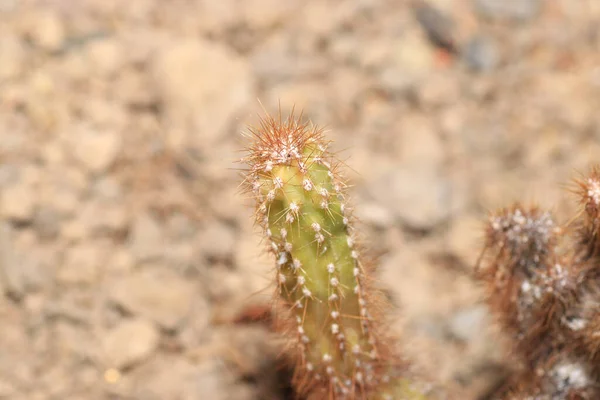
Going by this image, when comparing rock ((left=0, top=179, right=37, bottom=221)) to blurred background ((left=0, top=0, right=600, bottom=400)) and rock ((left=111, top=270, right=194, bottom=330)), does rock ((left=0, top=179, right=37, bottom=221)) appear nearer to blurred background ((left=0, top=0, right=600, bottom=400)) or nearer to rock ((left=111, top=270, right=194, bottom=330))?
blurred background ((left=0, top=0, right=600, bottom=400))

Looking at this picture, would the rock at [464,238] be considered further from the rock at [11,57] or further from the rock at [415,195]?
the rock at [11,57]

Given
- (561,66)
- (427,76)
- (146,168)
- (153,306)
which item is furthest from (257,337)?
(561,66)

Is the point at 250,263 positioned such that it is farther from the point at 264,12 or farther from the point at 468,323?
the point at 264,12

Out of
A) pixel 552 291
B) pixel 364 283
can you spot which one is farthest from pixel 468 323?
pixel 364 283

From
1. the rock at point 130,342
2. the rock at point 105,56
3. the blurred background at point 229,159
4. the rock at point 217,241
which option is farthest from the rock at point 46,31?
the rock at point 130,342

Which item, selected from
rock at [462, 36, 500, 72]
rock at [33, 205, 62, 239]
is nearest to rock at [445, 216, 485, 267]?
rock at [462, 36, 500, 72]

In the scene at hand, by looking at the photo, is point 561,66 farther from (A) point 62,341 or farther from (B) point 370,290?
(A) point 62,341
